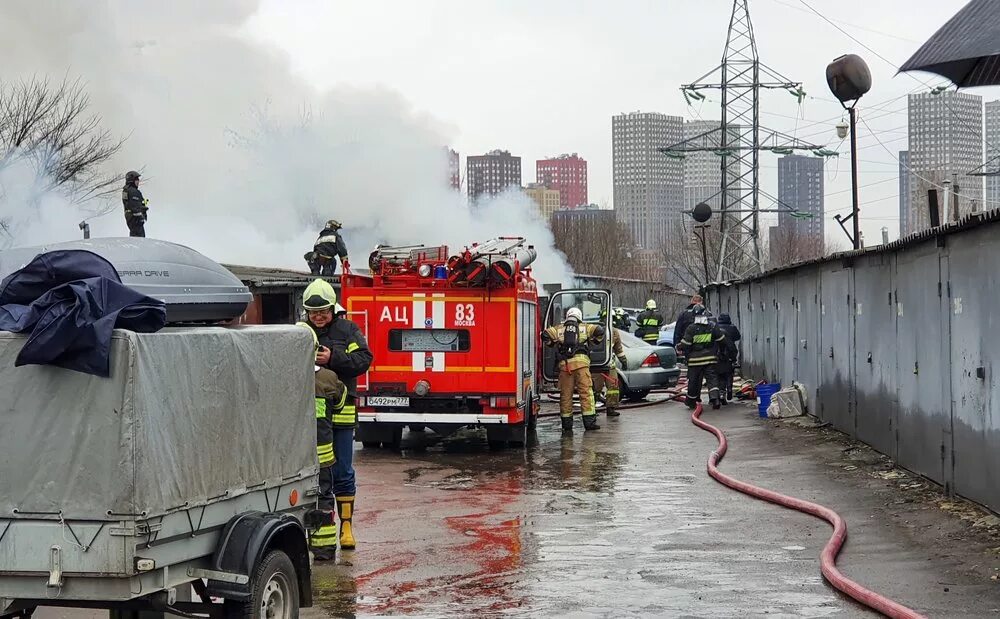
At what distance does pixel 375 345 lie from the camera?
52.7 feet

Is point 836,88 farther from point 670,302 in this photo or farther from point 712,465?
point 670,302

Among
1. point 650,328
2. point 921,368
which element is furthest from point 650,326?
point 921,368

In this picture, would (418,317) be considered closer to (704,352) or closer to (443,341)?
(443,341)

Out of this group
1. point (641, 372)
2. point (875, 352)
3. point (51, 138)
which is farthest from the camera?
point (51, 138)

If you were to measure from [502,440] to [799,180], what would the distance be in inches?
7100

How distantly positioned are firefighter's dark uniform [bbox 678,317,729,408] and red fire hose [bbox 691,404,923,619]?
5.93 m

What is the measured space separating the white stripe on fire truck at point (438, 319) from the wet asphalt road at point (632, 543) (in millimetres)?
1252

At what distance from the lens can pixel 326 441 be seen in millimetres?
9070

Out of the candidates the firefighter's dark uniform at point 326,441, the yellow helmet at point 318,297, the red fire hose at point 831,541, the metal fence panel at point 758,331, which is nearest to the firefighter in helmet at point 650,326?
the metal fence panel at point 758,331

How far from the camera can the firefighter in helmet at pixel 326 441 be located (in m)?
8.85

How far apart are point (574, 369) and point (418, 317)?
3.40 metres

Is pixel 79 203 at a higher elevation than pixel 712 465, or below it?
higher

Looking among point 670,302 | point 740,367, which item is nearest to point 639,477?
point 740,367

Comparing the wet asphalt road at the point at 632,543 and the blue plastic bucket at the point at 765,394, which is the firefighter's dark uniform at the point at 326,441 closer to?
the wet asphalt road at the point at 632,543
